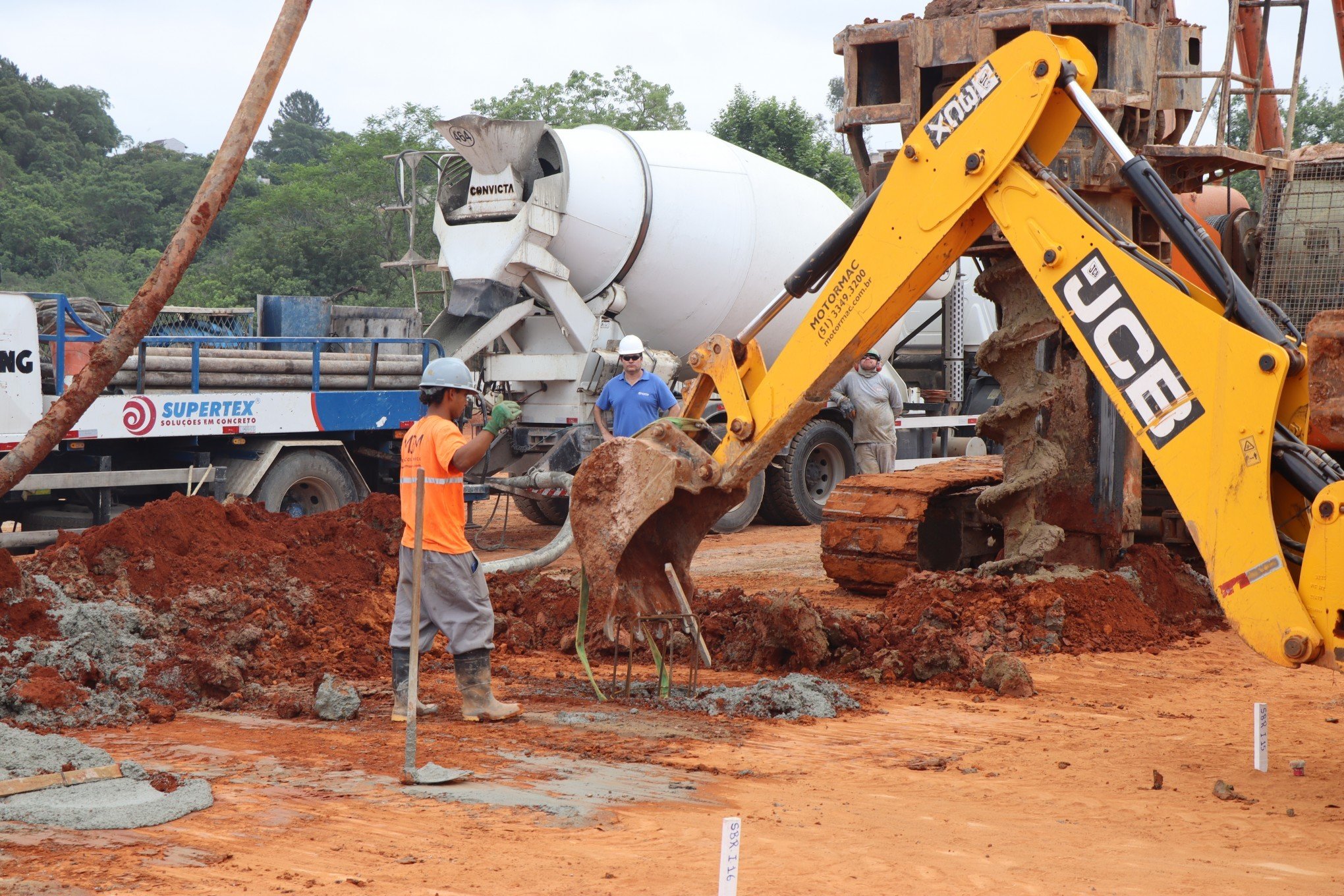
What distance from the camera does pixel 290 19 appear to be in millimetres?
5559

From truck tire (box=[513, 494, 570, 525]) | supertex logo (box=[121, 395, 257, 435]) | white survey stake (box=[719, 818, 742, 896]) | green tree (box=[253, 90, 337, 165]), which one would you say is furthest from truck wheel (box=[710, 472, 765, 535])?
green tree (box=[253, 90, 337, 165])

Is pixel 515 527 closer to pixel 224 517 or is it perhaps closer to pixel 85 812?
pixel 224 517

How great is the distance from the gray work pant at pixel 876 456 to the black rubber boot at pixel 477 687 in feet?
29.8

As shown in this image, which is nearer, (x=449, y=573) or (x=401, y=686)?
(x=449, y=573)

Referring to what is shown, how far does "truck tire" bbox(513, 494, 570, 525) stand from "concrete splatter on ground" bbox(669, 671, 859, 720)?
7.41 m

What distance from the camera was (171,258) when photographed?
5441 millimetres

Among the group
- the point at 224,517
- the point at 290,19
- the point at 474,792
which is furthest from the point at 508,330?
the point at 474,792

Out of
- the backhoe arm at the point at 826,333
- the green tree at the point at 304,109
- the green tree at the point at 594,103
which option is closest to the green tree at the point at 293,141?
the green tree at the point at 304,109

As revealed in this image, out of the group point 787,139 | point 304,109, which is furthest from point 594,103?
point 304,109

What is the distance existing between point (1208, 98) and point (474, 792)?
6.72m

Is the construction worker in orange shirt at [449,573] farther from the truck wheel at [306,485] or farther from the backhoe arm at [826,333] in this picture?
the truck wheel at [306,485]

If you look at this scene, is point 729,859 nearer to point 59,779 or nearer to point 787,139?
point 59,779

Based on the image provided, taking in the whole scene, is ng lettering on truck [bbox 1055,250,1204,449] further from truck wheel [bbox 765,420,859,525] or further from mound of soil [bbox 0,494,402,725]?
truck wheel [bbox 765,420,859,525]

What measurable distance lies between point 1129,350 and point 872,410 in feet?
30.8
